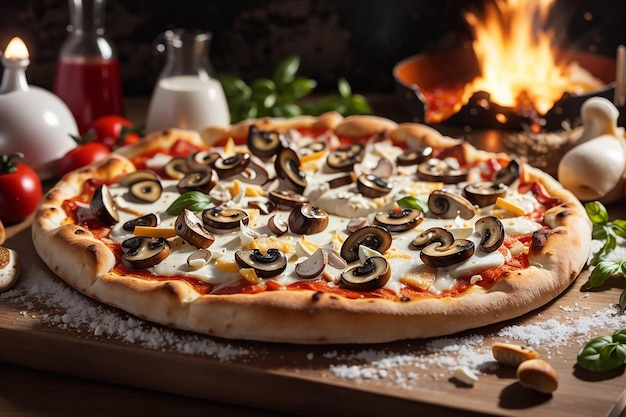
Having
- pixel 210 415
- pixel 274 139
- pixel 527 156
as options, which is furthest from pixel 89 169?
pixel 527 156

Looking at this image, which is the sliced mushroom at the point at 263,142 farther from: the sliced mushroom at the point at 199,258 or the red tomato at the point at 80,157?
the sliced mushroom at the point at 199,258

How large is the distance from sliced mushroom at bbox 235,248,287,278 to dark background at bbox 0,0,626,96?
3.93 meters

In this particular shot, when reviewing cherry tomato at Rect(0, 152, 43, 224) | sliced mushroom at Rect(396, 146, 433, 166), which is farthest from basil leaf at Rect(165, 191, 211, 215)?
sliced mushroom at Rect(396, 146, 433, 166)

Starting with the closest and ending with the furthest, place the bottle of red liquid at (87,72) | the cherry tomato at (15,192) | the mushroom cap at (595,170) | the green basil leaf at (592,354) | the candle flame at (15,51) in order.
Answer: the green basil leaf at (592,354), the cherry tomato at (15,192), the mushroom cap at (595,170), the candle flame at (15,51), the bottle of red liquid at (87,72)

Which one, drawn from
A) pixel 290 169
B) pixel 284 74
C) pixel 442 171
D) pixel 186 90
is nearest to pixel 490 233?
pixel 442 171

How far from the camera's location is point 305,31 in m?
7.22

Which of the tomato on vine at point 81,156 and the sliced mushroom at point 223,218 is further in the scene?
the tomato on vine at point 81,156

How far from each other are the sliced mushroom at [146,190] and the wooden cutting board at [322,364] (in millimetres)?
829

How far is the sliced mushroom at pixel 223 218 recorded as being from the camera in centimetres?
387

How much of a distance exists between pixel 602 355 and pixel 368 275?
0.88m

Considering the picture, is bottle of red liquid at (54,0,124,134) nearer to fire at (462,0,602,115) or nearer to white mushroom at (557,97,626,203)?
fire at (462,0,602,115)

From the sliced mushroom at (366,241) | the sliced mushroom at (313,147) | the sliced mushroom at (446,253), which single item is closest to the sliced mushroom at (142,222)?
the sliced mushroom at (366,241)

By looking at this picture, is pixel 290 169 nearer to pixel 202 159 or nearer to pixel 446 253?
pixel 202 159

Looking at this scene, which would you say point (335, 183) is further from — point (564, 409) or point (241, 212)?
point (564, 409)
